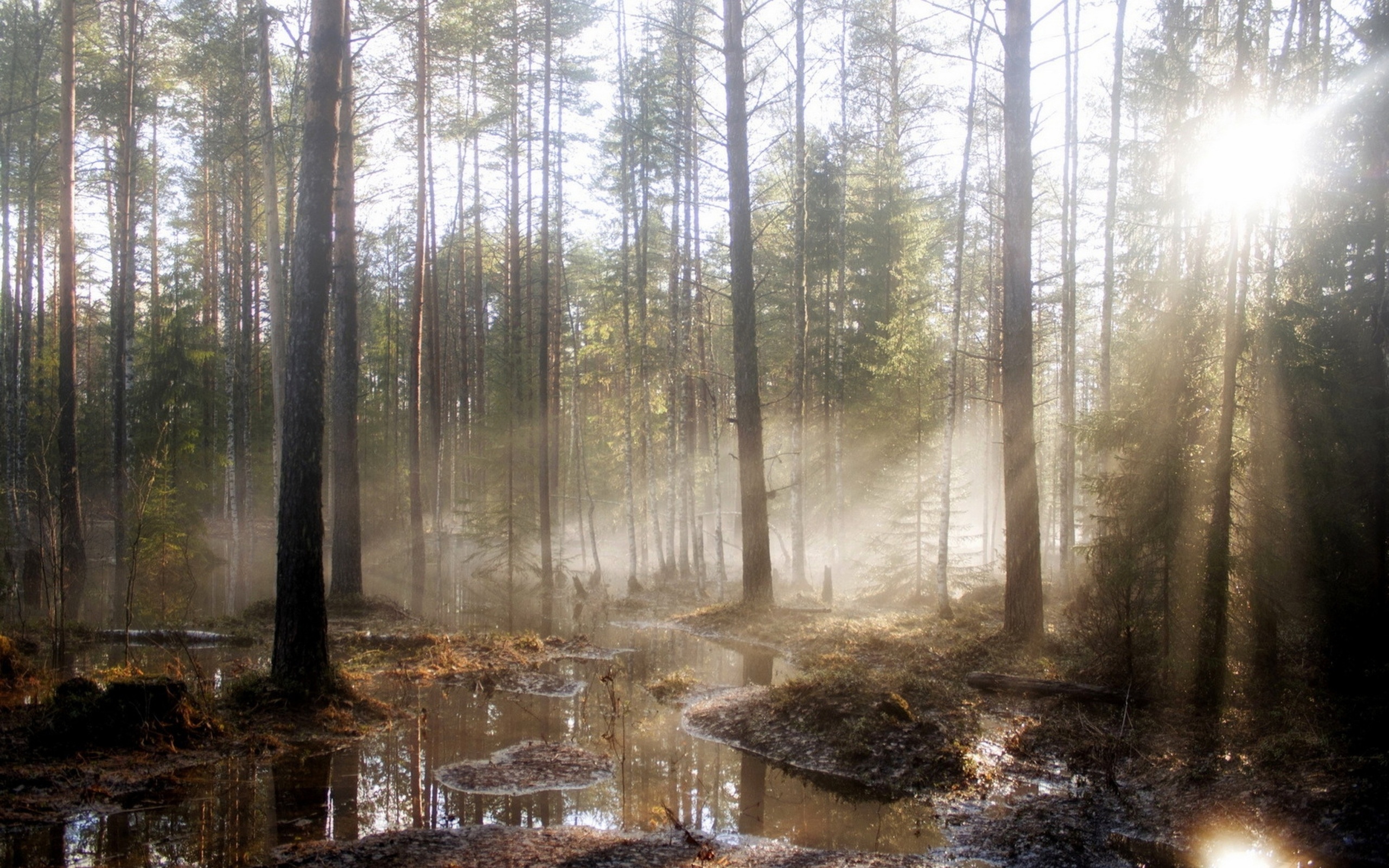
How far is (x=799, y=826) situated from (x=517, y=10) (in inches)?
874

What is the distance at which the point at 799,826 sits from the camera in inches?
239

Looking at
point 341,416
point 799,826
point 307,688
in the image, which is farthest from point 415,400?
point 799,826

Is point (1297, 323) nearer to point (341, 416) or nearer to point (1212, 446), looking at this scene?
point (1212, 446)

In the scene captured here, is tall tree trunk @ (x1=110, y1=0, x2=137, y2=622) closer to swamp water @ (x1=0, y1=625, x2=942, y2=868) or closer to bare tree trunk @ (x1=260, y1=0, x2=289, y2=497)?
bare tree trunk @ (x1=260, y1=0, x2=289, y2=497)

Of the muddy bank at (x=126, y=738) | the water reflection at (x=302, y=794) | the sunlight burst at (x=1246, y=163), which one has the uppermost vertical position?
the sunlight burst at (x=1246, y=163)

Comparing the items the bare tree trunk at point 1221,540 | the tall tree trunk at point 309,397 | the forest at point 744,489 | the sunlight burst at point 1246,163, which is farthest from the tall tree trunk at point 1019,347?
the tall tree trunk at point 309,397

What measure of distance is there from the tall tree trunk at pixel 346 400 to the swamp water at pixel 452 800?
650 cm

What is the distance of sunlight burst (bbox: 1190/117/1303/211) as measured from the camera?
8891 mm

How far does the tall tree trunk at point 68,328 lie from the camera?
15.8 meters

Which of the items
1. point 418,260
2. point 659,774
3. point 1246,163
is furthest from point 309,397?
point 418,260

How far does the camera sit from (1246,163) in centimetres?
879

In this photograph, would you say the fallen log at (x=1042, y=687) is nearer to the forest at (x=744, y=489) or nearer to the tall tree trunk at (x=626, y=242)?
the forest at (x=744, y=489)

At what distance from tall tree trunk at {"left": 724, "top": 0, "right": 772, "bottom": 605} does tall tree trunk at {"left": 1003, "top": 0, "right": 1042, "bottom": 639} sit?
511cm

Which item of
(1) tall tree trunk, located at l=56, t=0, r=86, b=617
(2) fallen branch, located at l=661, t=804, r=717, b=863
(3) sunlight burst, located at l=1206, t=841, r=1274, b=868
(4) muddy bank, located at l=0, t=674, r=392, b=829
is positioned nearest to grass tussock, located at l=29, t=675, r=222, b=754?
(4) muddy bank, located at l=0, t=674, r=392, b=829
